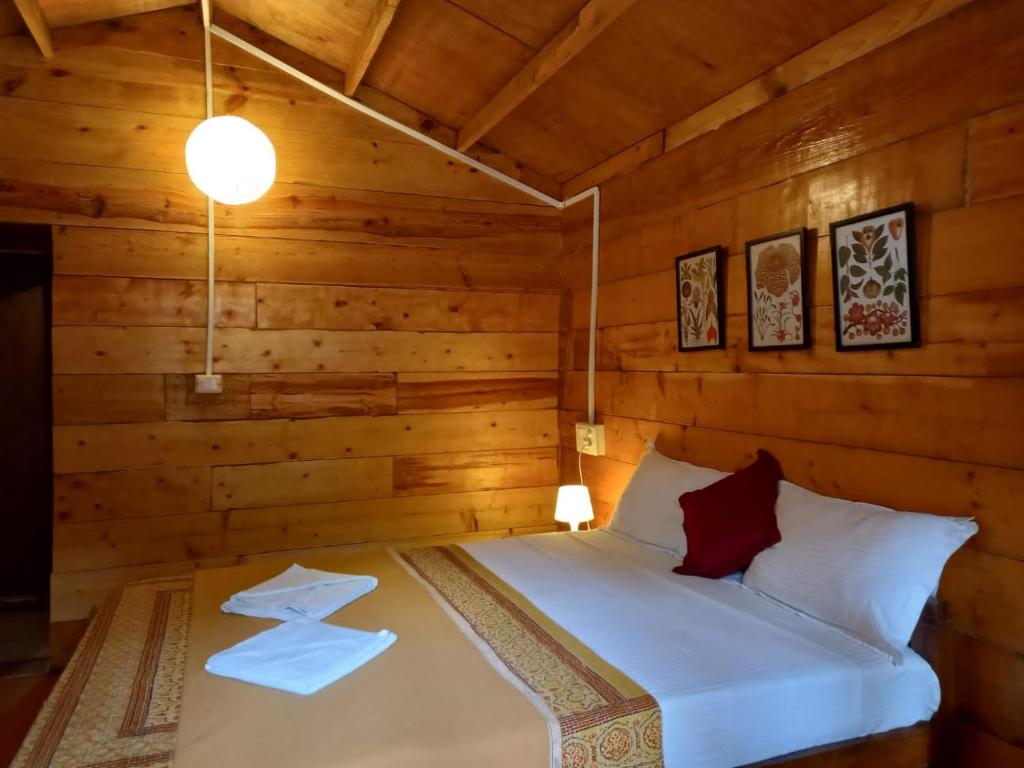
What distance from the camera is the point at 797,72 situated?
2.26m

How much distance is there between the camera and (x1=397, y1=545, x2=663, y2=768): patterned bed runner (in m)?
1.43

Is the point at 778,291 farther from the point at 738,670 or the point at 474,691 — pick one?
the point at 474,691

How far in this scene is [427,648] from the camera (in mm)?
1767

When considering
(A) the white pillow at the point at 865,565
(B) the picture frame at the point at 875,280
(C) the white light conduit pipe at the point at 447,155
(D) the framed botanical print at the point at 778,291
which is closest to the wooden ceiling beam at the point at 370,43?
(C) the white light conduit pipe at the point at 447,155

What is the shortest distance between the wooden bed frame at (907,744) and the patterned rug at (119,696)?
4.04 feet

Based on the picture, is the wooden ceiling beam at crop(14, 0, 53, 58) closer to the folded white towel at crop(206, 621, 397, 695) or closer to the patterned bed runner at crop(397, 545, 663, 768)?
the folded white towel at crop(206, 621, 397, 695)

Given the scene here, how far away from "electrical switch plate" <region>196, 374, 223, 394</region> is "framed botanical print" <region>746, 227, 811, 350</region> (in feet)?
7.07

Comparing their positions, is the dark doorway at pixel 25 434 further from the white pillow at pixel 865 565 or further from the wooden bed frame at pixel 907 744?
the wooden bed frame at pixel 907 744

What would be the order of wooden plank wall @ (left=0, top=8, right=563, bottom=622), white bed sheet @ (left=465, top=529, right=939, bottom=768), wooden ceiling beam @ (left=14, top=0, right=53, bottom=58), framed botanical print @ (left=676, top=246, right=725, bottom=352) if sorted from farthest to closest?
wooden plank wall @ (left=0, top=8, right=563, bottom=622)
framed botanical print @ (left=676, top=246, right=725, bottom=352)
wooden ceiling beam @ (left=14, top=0, right=53, bottom=58)
white bed sheet @ (left=465, top=529, right=939, bottom=768)

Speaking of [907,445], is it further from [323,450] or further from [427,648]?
[323,450]

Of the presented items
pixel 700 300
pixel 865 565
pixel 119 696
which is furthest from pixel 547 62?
pixel 119 696

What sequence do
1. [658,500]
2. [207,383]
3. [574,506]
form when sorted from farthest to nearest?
[574,506], [207,383], [658,500]

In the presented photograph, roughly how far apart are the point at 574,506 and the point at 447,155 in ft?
5.72

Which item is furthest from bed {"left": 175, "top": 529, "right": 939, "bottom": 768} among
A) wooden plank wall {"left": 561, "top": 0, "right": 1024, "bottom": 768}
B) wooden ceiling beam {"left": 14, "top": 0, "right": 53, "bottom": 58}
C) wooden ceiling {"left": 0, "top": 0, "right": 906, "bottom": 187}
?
wooden ceiling beam {"left": 14, "top": 0, "right": 53, "bottom": 58}
